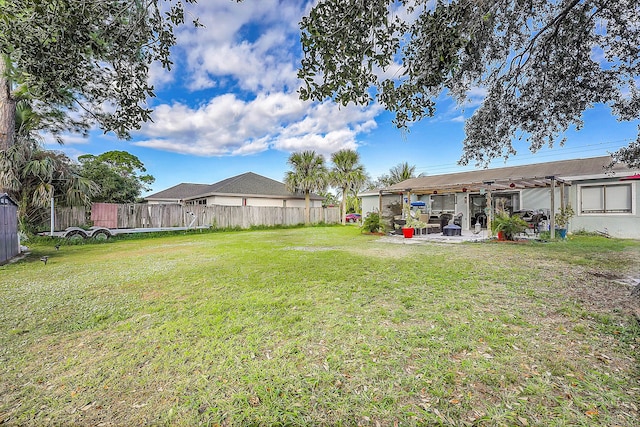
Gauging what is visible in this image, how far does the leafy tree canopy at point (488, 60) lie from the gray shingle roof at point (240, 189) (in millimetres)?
19405

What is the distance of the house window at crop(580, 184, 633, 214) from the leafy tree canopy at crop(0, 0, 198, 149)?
634 inches

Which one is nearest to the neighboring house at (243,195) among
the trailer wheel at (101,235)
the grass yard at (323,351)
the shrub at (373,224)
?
the trailer wheel at (101,235)

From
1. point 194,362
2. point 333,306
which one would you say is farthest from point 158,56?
point 333,306

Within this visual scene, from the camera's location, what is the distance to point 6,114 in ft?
29.6

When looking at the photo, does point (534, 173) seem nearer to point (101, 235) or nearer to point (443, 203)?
point (443, 203)

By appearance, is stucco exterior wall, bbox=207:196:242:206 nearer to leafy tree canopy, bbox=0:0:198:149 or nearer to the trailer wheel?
the trailer wheel

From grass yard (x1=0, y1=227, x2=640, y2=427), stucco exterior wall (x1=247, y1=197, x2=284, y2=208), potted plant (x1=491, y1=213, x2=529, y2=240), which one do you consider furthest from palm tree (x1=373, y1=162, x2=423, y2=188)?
grass yard (x1=0, y1=227, x2=640, y2=427)

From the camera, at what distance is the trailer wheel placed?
12594 millimetres

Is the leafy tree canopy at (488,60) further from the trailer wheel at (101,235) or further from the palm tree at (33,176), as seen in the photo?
the trailer wheel at (101,235)

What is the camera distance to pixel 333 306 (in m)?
3.74

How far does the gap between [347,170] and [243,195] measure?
9392 mm

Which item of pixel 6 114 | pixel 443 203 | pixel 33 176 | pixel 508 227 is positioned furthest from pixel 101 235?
pixel 443 203

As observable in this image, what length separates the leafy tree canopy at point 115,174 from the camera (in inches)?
714

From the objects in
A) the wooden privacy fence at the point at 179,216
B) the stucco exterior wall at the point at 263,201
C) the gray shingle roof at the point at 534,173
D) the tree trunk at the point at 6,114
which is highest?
the tree trunk at the point at 6,114
